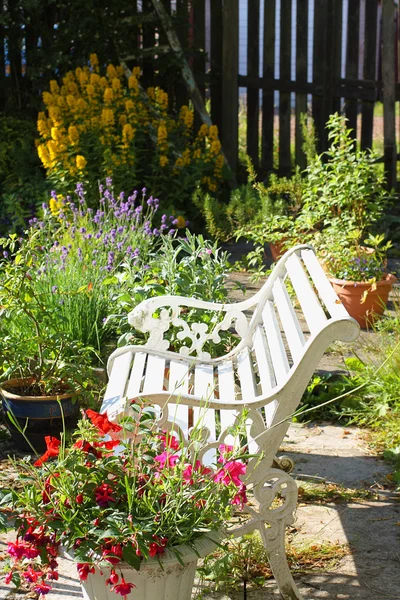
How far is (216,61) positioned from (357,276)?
13.1 feet

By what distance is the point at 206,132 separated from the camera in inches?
315

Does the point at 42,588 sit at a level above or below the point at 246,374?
below

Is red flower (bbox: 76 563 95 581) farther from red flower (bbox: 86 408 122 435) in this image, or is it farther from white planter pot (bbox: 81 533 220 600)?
red flower (bbox: 86 408 122 435)

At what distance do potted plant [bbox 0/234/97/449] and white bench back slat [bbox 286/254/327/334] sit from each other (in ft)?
3.55

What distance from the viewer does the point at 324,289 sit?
314 cm

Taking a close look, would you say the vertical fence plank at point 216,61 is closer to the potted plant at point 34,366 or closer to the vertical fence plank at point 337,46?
the vertical fence plank at point 337,46

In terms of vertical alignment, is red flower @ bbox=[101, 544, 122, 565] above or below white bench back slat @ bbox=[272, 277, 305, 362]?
below

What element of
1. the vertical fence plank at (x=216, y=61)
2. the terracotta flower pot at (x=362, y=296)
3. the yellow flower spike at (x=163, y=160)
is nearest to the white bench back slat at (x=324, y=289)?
the terracotta flower pot at (x=362, y=296)

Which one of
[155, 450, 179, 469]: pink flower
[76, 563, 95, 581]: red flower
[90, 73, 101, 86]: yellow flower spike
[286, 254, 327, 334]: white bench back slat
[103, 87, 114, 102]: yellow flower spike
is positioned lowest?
[76, 563, 95, 581]: red flower

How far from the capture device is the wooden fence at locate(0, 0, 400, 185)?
Result: 8352 millimetres

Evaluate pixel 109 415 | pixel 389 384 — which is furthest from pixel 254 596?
pixel 389 384

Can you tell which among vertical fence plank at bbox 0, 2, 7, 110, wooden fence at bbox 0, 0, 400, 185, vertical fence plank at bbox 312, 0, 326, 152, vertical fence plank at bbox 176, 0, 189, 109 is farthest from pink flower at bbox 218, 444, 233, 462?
vertical fence plank at bbox 0, 2, 7, 110

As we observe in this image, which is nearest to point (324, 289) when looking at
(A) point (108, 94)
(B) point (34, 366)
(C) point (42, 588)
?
(C) point (42, 588)

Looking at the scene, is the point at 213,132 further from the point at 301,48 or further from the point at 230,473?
the point at 230,473
